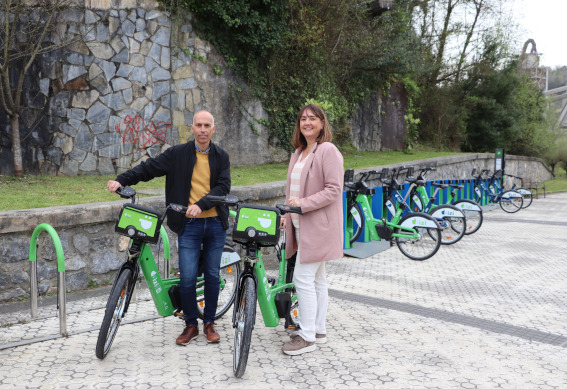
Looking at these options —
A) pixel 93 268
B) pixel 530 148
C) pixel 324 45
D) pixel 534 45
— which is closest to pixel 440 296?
pixel 93 268

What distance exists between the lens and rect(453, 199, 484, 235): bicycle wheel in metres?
10.4

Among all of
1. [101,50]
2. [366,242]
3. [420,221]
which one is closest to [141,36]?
[101,50]

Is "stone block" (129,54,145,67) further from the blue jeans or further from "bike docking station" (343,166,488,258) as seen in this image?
the blue jeans

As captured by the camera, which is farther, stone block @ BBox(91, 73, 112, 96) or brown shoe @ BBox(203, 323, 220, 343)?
stone block @ BBox(91, 73, 112, 96)

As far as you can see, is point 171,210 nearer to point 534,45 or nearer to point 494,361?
point 494,361

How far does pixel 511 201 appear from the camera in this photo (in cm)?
1506

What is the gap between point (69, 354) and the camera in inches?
153

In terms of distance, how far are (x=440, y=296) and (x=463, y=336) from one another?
136 cm

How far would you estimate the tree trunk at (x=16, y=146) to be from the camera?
9008 mm

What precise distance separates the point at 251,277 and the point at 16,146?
6.87m

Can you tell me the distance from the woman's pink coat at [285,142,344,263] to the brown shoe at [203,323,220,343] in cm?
90

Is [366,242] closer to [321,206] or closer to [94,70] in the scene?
[321,206]

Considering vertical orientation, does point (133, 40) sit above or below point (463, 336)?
above

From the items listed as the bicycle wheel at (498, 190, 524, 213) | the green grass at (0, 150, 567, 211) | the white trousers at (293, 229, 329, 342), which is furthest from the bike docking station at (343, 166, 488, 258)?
the bicycle wheel at (498, 190, 524, 213)
